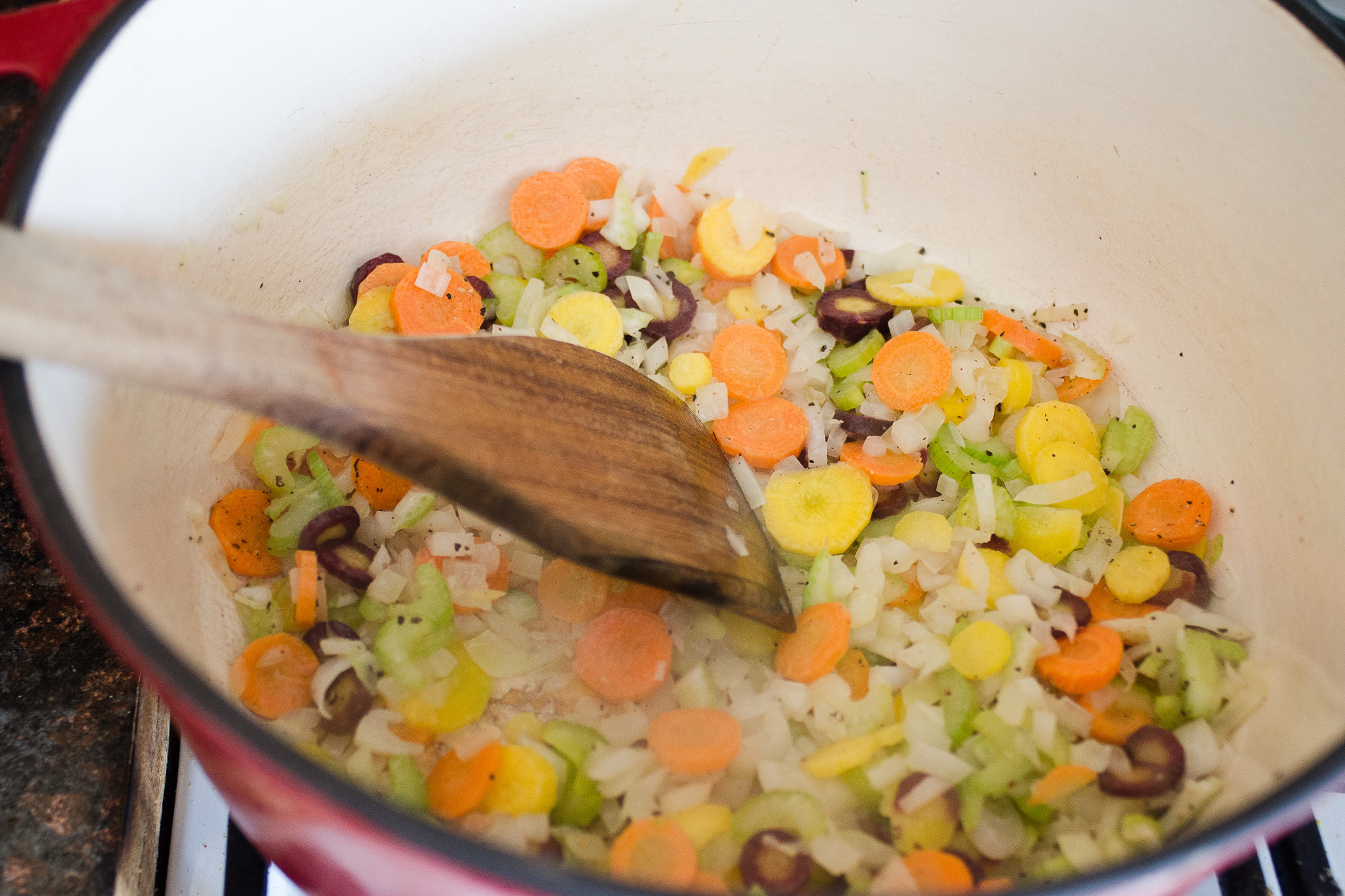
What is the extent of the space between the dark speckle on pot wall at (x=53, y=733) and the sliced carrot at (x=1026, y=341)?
6.37 ft

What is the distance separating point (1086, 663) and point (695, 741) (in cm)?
73

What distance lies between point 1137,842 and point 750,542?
31.8 inches

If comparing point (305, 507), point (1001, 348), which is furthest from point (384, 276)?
point (1001, 348)

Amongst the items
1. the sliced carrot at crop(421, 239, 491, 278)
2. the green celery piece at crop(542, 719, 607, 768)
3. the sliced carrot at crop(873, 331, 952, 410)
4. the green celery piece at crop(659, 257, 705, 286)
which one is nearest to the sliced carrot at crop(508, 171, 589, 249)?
the sliced carrot at crop(421, 239, 491, 278)

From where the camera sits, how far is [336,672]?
1559mm

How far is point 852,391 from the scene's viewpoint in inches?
81.4

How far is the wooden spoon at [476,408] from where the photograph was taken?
96 cm

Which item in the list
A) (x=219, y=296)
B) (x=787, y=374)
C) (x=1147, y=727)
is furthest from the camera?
(x=787, y=374)

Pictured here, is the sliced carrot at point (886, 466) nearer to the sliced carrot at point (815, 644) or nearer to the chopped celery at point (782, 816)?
the sliced carrot at point (815, 644)

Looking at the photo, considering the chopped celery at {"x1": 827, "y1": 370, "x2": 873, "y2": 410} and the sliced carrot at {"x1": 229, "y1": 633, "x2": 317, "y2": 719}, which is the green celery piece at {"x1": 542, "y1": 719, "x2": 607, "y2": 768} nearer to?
the sliced carrot at {"x1": 229, "y1": 633, "x2": 317, "y2": 719}

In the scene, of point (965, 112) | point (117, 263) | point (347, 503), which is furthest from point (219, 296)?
point (965, 112)

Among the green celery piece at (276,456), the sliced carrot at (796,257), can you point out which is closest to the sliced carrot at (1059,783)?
the sliced carrot at (796,257)

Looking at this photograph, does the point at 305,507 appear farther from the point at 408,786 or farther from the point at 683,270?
the point at 683,270

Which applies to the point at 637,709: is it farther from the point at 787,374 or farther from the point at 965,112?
the point at 965,112
